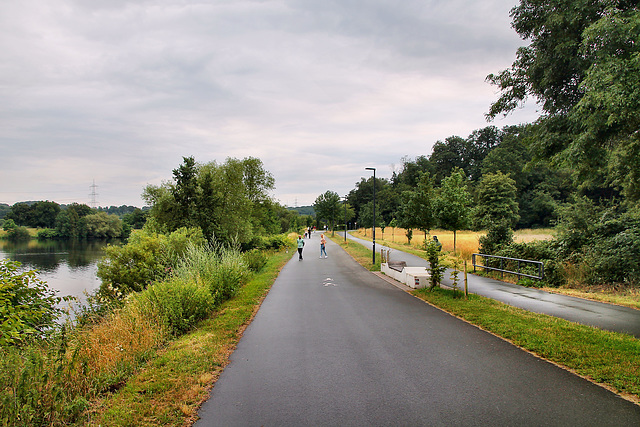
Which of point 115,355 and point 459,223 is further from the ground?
point 459,223

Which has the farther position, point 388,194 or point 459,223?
point 388,194

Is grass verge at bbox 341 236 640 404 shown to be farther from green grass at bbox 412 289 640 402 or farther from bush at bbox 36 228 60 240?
bush at bbox 36 228 60 240

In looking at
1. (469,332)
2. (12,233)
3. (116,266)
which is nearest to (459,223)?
(469,332)

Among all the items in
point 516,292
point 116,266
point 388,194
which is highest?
point 388,194

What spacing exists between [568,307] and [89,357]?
34.7 ft

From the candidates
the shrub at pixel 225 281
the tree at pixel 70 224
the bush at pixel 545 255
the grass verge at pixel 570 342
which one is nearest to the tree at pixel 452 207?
the bush at pixel 545 255

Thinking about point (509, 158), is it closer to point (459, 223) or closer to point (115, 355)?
point (459, 223)

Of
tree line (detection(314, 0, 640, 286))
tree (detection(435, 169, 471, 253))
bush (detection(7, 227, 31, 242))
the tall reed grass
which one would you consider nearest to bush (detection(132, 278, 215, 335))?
the tall reed grass

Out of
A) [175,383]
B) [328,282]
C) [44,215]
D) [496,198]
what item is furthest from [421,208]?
[44,215]

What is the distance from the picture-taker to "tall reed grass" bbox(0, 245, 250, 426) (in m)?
3.62

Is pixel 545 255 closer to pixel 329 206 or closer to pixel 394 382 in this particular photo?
pixel 394 382

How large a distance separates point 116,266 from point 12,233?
87.7 m

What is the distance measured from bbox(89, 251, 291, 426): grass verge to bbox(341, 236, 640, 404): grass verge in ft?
16.7

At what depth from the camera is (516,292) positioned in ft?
38.5
